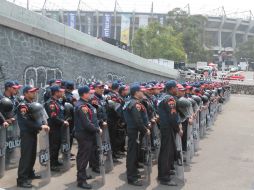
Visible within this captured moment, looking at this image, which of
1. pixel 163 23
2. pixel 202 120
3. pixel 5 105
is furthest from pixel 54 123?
pixel 163 23

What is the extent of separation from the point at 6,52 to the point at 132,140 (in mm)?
5470

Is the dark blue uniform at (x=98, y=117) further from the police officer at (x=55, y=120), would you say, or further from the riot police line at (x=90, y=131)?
the police officer at (x=55, y=120)

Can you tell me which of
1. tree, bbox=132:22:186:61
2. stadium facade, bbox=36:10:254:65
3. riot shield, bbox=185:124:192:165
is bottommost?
riot shield, bbox=185:124:192:165

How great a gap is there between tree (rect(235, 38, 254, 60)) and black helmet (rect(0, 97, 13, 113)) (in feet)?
342

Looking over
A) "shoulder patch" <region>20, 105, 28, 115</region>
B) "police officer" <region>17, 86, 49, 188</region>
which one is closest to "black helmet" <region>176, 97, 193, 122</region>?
"police officer" <region>17, 86, 49, 188</region>

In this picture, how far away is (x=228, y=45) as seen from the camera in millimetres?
130625

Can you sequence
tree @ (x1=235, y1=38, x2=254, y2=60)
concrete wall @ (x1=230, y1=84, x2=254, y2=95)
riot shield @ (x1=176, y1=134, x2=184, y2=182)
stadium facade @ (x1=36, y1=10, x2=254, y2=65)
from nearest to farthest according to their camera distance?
1. riot shield @ (x1=176, y1=134, x2=184, y2=182)
2. concrete wall @ (x1=230, y1=84, x2=254, y2=95)
3. stadium facade @ (x1=36, y1=10, x2=254, y2=65)
4. tree @ (x1=235, y1=38, x2=254, y2=60)

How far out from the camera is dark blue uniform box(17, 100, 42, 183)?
22.7 feet

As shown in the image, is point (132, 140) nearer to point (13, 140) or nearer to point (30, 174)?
point (30, 174)

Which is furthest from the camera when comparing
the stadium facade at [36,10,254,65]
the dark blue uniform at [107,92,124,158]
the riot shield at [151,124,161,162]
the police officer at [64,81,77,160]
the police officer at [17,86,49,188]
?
the stadium facade at [36,10,254,65]

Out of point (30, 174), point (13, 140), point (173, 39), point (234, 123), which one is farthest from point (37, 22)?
point (173, 39)

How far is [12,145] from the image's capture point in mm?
8281

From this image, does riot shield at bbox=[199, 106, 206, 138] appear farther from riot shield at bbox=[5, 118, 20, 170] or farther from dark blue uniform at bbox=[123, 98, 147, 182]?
riot shield at bbox=[5, 118, 20, 170]

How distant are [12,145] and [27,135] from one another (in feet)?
4.72
